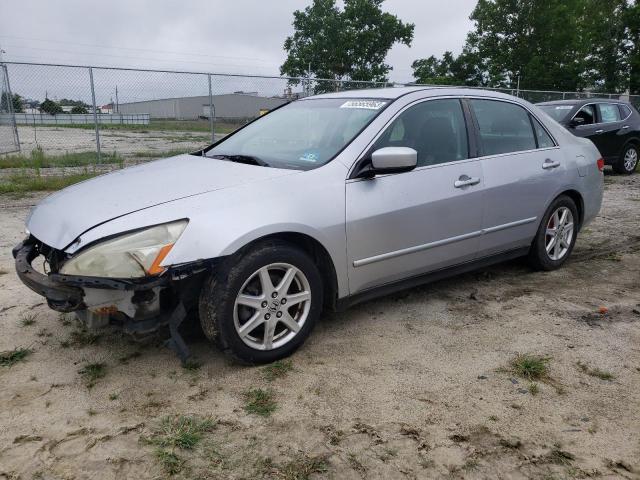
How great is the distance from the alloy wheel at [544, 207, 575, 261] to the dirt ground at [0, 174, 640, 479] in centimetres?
80

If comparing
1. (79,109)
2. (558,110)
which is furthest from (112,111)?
(558,110)

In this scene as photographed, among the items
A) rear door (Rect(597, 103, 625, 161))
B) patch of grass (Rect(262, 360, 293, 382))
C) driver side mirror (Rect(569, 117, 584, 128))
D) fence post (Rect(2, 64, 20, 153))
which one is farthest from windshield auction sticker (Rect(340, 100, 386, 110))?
fence post (Rect(2, 64, 20, 153))

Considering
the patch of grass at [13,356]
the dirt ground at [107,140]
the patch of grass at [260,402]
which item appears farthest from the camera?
the dirt ground at [107,140]

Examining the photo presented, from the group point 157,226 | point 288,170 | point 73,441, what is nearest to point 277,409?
point 73,441

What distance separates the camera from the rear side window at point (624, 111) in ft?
38.1

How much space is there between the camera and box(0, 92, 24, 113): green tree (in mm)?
11145

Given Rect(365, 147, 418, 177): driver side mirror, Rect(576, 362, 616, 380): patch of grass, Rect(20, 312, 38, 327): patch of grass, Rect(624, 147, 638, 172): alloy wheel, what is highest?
Rect(365, 147, 418, 177): driver side mirror

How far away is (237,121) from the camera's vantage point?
13656 millimetres

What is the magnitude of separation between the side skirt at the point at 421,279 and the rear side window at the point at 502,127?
0.84m

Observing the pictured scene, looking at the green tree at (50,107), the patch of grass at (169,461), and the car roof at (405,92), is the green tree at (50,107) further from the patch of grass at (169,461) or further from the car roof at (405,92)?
the patch of grass at (169,461)

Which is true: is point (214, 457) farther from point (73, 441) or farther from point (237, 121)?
point (237, 121)

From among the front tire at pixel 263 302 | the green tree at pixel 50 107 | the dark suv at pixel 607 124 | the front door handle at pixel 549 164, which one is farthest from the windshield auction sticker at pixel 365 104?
the green tree at pixel 50 107

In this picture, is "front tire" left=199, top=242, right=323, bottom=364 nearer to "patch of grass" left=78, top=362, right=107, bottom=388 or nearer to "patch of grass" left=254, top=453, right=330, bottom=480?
"patch of grass" left=78, top=362, right=107, bottom=388

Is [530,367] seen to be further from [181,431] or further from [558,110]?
[558,110]
